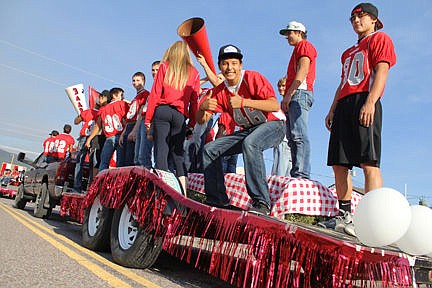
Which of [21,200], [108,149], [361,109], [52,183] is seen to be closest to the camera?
[361,109]

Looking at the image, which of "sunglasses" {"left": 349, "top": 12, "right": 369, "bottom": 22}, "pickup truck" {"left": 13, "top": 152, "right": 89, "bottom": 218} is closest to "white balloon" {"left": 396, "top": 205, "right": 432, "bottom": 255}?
"sunglasses" {"left": 349, "top": 12, "right": 369, "bottom": 22}

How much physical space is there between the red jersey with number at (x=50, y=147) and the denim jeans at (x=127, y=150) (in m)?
4.17

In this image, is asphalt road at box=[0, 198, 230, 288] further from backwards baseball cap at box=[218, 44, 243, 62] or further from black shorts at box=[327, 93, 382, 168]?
backwards baseball cap at box=[218, 44, 243, 62]

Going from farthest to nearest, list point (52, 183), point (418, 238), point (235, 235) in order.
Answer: point (52, 183) → point (235, 235) → point (418, 238)

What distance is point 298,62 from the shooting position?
4.76 m

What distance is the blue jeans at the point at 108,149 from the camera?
645 cm

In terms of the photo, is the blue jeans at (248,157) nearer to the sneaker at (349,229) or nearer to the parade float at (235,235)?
the parade float at (235,235)

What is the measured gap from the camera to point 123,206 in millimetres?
3910

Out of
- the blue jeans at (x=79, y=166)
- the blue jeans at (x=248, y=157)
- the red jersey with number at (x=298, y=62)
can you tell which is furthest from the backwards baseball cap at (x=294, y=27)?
the blue jeans at (x=79, y=166)

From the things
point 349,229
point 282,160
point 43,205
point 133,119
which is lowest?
point 43,205

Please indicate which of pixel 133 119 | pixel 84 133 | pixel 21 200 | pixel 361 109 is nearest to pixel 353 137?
pixel 361 109

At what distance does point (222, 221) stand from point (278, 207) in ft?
3.19

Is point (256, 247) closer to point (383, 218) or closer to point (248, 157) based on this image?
point (383, 218)

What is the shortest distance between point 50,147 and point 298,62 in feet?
24.2
